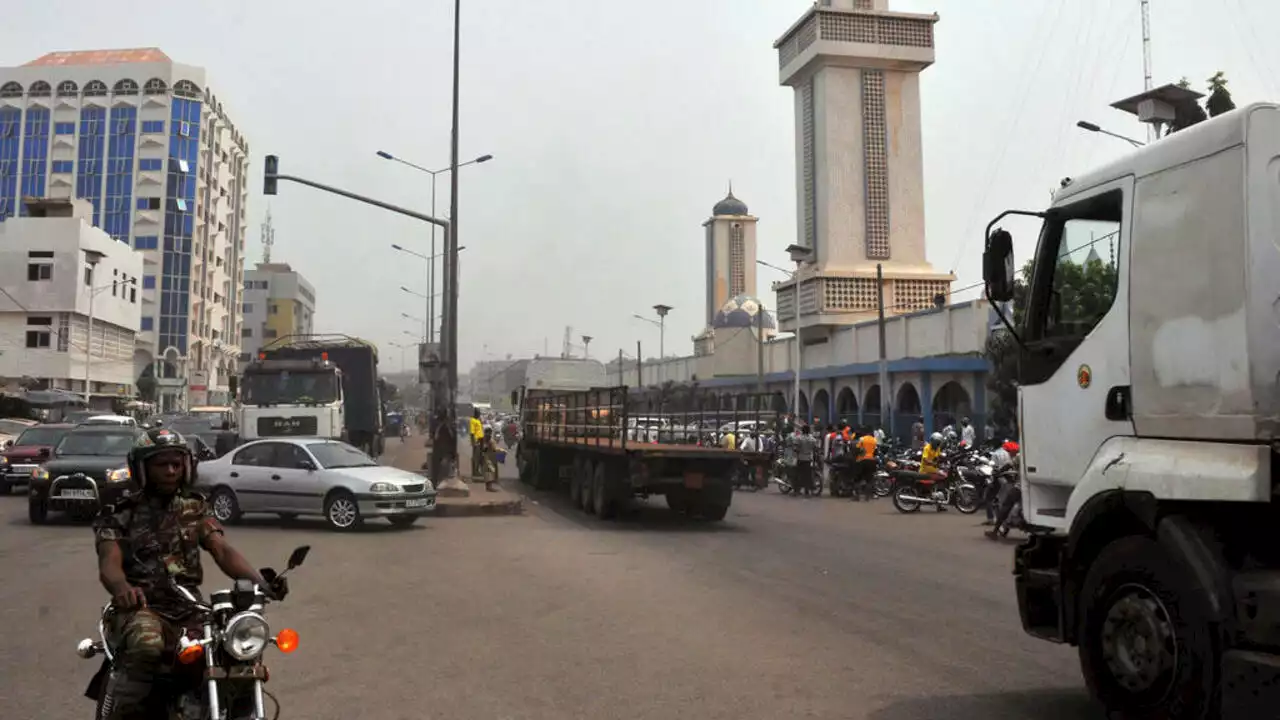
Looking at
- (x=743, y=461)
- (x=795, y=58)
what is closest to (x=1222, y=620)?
(x=743, y=461)

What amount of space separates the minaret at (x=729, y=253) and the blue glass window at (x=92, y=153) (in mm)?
58367

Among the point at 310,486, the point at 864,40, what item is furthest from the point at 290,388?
the point at 864,40

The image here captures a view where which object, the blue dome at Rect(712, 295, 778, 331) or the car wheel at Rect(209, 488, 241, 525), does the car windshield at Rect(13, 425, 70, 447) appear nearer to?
the car wheel at Rect(209, 488, 241, 525)

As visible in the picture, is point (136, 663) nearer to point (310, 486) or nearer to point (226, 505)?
point (310, 486)

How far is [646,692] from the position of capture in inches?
222

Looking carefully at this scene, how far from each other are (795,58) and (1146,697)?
5430 centimetres

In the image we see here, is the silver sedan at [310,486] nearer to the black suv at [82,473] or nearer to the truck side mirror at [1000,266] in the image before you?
the black suv at [82,473]

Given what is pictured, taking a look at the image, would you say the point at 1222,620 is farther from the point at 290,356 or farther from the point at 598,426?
the point at 290,356

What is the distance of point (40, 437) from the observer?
798 inches

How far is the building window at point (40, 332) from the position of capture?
195ft

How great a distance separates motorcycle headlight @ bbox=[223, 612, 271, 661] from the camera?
3.17 m

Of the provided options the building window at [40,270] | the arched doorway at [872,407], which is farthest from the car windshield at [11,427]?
the building window at [40,270]

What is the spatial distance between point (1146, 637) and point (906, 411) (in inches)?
1490

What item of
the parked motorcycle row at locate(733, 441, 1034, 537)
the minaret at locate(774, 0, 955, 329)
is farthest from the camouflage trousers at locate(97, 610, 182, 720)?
the minaret at locate(774, 0, 955, 329)
